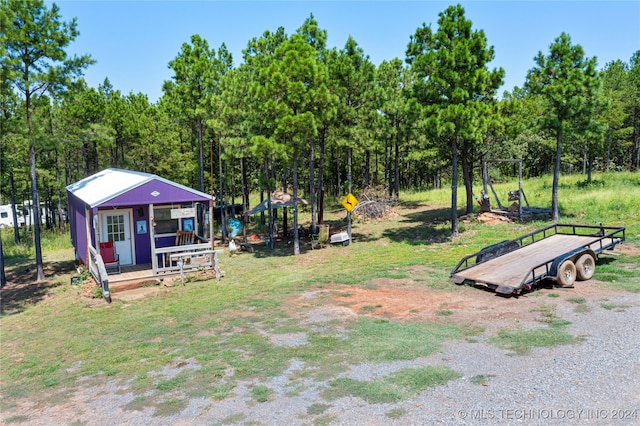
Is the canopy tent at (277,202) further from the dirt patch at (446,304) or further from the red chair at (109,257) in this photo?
the dirt patch at (446,304)

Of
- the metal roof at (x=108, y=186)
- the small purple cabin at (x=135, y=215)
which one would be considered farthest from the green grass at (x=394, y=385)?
the metal roof at (x=108, y=186)

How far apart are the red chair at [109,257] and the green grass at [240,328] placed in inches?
54.3

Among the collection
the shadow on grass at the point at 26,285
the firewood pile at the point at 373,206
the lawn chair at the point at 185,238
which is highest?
the firewood pile at the point at 373,206

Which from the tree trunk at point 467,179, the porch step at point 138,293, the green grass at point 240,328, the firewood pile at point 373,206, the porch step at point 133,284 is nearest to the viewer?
the green grass at point 240,328

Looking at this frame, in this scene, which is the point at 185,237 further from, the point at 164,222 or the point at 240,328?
the point at 240,328

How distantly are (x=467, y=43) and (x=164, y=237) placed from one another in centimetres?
1502

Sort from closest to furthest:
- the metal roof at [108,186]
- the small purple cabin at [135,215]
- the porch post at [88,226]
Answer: the metal roof at [108,186] → the small purple cabin at [135,215] → the porch post at [88,226]

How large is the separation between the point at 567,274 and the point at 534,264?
79cm

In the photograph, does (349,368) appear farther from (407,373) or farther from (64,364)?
(64,364)

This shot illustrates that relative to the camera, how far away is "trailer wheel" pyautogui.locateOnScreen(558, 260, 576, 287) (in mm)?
10430

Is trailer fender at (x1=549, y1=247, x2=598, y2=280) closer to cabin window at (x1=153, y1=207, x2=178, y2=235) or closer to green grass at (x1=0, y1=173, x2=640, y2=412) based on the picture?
green grass at (x1=0, y1=173, x2=640, y2=412)

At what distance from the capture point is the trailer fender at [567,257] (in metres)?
10.4

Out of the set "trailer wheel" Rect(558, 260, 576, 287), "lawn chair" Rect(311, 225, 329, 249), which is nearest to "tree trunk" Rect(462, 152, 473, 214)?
"lawn chair" Rect(311, 225, 329, 249)

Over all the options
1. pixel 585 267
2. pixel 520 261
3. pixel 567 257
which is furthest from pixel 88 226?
pixel 585 267
